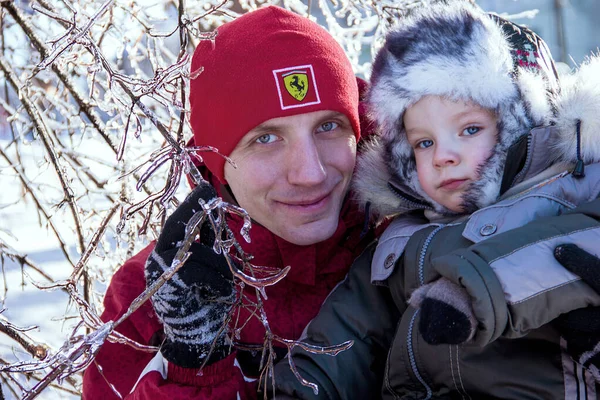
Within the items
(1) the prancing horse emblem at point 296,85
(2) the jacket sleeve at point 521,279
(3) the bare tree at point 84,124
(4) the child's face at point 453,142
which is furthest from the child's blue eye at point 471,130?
(3) the bare tree at point 84,124

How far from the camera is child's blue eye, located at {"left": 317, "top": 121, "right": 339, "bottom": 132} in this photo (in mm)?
2450

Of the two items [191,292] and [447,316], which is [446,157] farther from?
[191,292]

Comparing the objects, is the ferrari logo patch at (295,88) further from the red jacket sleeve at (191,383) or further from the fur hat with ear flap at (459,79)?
the red jacket sleeve at (191,383)

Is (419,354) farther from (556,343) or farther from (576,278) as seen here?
(576,278)

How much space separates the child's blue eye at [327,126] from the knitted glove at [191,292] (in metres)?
0.63

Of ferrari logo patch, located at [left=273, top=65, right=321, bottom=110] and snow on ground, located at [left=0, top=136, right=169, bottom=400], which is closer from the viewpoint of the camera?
ferrari logo patch, located at [left=273, top=65, right=321, bottom=110]

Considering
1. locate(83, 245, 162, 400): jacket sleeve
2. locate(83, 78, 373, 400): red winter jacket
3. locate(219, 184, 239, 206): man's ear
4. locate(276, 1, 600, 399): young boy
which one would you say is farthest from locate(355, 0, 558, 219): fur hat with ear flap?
locate(83, 245, 162, 400): jacket sleeve

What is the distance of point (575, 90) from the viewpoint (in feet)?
6.59

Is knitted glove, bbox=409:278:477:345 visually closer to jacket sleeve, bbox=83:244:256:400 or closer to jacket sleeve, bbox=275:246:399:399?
jacket sleeve, bbox=275:246:399:399

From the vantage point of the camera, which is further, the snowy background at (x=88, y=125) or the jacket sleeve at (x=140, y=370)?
the snowy background at (x=88, y=125)

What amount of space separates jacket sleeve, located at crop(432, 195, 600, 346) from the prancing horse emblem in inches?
36.9

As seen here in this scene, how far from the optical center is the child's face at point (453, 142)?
2029 millimetres

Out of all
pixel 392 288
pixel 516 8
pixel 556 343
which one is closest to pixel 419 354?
pixel 392 288

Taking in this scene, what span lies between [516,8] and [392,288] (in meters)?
12.1
